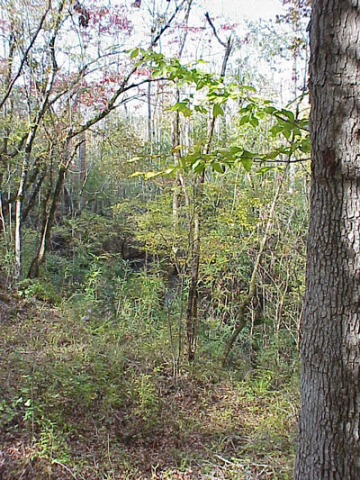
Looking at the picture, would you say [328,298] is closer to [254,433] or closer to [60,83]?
[254,433]

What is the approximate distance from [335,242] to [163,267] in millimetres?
4323

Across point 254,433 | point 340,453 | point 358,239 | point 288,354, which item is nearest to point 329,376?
point 340,453

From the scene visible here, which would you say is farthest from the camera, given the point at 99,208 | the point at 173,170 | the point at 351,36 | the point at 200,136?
the point at 99,208

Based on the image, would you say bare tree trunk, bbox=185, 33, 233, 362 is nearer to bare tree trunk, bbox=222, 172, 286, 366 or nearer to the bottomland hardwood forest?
the bottomland hardwood forest

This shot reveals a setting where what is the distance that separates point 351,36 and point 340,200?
47 cm

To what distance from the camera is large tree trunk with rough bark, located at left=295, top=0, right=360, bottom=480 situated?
1.14 m

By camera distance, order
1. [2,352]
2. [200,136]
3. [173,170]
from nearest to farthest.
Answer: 1. [173,170]
2. [2,352]
3. [200,136]

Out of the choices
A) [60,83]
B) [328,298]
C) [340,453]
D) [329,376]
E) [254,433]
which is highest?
[60,83]

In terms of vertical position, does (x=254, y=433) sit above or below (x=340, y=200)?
below

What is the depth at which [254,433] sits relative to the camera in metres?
2.80

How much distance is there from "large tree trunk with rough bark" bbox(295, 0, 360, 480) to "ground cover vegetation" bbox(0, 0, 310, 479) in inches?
15.1

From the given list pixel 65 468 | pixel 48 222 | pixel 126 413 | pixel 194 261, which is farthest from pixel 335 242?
pixel 48 222

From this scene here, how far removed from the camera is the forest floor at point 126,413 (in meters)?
2.36

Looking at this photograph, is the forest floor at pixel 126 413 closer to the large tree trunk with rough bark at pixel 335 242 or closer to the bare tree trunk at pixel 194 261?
the bare tree trunk at pixel 194 261
